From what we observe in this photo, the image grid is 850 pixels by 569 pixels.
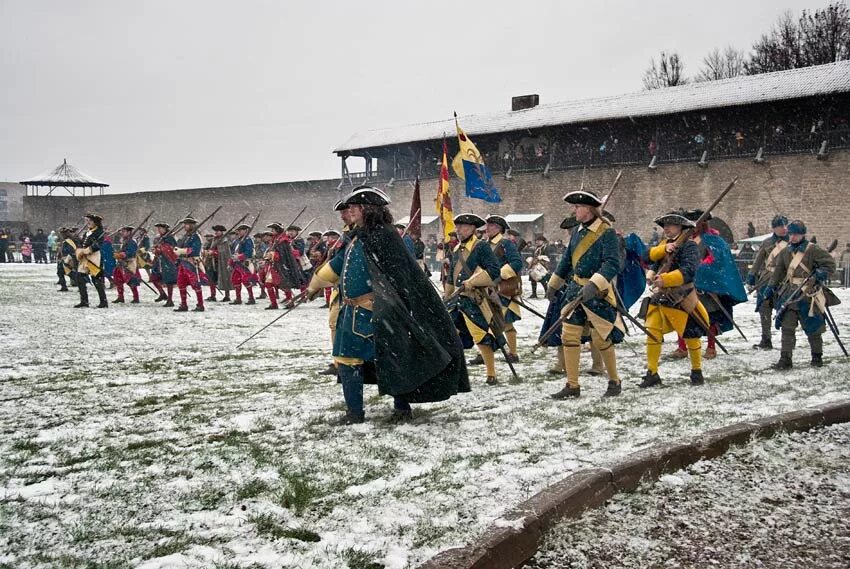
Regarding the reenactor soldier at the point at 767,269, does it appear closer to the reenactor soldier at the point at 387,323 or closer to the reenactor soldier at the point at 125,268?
the reenactor soldier at the point at 387,323

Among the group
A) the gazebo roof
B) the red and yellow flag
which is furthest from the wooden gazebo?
the red and yellow flag

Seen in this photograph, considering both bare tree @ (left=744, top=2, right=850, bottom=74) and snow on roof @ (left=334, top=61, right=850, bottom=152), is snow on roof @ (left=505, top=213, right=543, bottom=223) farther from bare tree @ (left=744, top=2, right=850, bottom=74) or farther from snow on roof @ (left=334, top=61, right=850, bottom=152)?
bare tree @ (left=744, top=2, right=850, bottom=74)

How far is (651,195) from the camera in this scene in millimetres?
28906

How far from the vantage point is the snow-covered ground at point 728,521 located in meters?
2.97

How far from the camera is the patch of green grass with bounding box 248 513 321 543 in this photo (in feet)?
9.78

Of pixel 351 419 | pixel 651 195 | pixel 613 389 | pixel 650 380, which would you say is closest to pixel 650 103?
pixel 651 195

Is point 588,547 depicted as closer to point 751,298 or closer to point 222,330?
point 222,330

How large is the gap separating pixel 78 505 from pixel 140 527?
0.46 meters

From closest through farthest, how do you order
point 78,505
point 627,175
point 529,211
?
point 78,505 → point 627,175 → point 529,211

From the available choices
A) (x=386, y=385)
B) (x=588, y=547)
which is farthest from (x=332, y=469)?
(x=588, y=547)

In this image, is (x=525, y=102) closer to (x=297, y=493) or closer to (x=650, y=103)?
(x=650, y=103)

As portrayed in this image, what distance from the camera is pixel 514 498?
3.42 metres

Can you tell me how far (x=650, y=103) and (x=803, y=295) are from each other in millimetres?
23784

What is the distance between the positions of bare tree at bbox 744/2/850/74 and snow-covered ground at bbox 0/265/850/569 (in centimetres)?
3508
